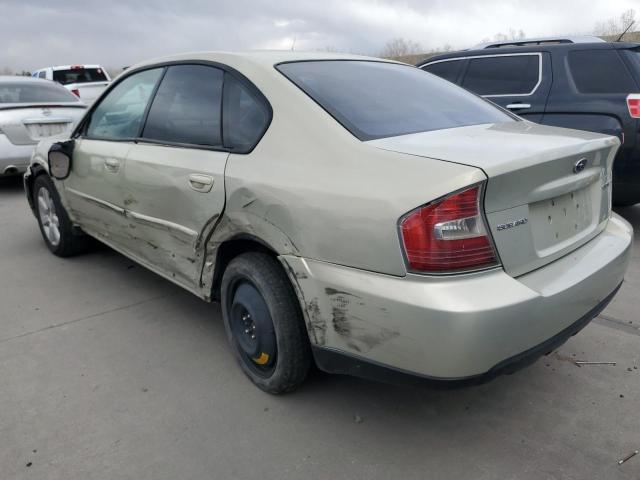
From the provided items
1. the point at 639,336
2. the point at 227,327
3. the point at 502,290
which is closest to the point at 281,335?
the point at 227,327

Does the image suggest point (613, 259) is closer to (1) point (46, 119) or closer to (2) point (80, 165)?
(2) point (80, 165)

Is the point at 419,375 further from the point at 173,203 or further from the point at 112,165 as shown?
the point at 112,165

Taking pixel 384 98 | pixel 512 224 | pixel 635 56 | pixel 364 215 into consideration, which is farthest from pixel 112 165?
pixel 635 56

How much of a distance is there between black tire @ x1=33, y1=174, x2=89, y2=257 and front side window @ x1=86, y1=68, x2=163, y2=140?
79cm

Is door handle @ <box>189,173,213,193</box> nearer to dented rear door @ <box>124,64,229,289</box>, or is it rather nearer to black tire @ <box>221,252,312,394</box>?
dented rear door @ <box>124,64,229,289</box>

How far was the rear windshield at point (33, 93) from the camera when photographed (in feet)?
24.0

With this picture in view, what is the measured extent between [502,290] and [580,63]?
415 centimetres

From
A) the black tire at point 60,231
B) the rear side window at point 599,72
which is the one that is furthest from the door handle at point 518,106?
the black tire at point 60,231

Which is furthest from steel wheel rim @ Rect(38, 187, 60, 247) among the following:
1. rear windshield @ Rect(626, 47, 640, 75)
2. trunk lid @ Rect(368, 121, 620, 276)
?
rear windshield @ Rect(626, 47, 640, 75)

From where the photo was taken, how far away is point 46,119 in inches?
274

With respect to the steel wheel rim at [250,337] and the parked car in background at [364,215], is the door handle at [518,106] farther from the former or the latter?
the steel wheel rim at [250,337]

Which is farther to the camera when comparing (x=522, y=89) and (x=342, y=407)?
(x=522, y=89)

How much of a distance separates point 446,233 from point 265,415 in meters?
1.23

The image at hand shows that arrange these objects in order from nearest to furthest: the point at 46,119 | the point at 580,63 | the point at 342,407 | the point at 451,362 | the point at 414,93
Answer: the point at 451,362, the point at 342,407, the point at 414,93, the point at 580,63, the point at 46,119
